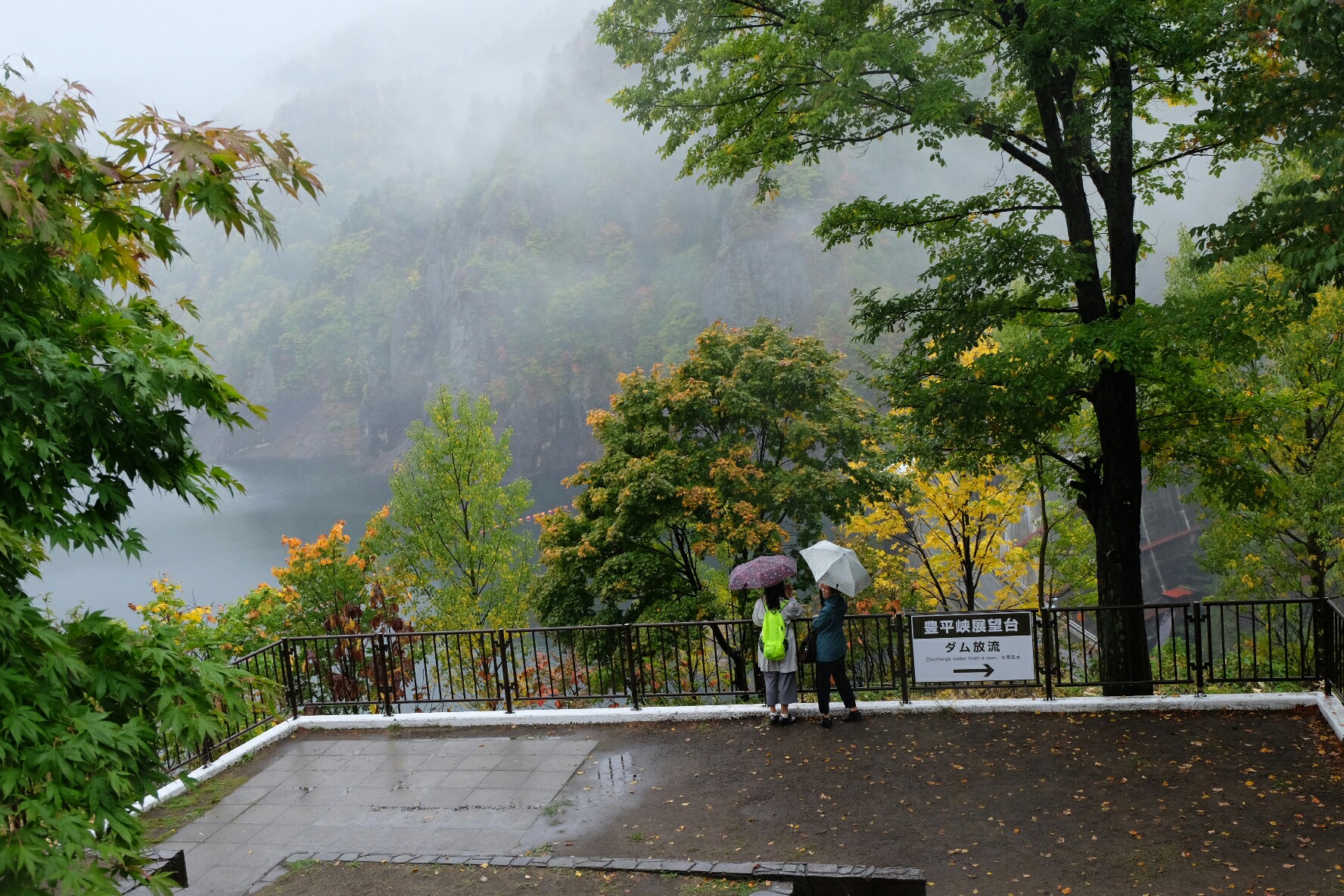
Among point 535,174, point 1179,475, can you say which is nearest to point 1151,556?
point 1179,475

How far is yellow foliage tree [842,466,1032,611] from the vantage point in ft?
70.4

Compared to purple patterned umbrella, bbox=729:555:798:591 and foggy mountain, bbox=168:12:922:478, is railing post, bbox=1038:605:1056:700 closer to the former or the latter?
purple patterned umbrella, bbox=729:555:798:591

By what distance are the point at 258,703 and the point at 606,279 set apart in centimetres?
11257

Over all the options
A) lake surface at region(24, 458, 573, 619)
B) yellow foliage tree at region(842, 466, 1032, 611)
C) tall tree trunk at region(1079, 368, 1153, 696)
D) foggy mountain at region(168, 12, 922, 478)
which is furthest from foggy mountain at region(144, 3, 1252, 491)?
tall tree trunk at region(1079, 368, 1153, 696)

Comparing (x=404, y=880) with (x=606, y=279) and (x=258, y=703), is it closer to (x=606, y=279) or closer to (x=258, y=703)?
(x=258, y=703)

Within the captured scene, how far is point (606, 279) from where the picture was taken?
120562 millimetres

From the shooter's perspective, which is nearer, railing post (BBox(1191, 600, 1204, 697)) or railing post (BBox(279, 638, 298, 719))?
railing post (BBox(1191, 600, 1204, 697))

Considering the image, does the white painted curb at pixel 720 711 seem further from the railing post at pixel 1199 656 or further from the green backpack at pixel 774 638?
the green backpack at pixel 774 638

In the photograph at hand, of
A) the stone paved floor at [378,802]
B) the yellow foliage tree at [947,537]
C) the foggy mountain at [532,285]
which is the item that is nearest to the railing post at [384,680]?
the stone paved floor at [378,802]

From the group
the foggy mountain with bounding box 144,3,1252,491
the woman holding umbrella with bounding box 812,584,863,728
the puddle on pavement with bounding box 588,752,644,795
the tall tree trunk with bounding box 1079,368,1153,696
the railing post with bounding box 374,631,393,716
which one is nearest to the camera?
the puddle on pavement with bounding box 588,752,644,795

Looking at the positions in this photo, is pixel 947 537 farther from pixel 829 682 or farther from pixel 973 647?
Answer: pixel 829 682

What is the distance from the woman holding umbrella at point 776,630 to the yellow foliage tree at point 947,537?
979cm

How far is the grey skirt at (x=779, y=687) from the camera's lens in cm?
894

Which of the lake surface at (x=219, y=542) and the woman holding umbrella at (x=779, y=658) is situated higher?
the woman holding umbrella at (x=779, y=658)
